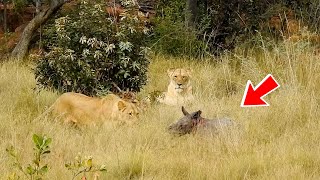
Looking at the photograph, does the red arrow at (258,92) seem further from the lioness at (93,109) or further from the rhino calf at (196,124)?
the lioness at (93,109)

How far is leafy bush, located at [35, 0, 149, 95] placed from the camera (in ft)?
27.3

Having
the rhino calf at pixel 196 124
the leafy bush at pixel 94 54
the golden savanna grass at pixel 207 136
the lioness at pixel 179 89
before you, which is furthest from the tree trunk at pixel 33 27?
the rhino calf at pixel 196 124

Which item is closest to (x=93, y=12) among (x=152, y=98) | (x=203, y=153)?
(x=152, y=98)

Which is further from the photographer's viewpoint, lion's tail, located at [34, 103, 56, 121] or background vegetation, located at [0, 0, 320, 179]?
lion's tail, located at [34, 103, 56, 121]

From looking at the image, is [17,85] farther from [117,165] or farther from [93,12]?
[117,165]

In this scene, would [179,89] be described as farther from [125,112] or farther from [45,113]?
[45,113]

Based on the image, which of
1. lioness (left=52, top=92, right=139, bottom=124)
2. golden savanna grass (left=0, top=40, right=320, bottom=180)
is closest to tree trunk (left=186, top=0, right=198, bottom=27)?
golden savanna grass (left=0, top=40, right=320, bottom=180)

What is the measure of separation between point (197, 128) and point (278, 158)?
4.40 feet

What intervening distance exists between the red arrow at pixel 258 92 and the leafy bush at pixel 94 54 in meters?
1.66

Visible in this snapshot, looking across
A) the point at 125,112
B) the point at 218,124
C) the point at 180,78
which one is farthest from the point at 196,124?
the point at 180,78

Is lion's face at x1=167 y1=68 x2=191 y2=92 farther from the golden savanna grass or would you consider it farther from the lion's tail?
the lion's tail

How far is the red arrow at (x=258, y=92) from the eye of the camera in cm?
742

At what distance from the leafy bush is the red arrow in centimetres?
166

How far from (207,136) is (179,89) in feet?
8.21
